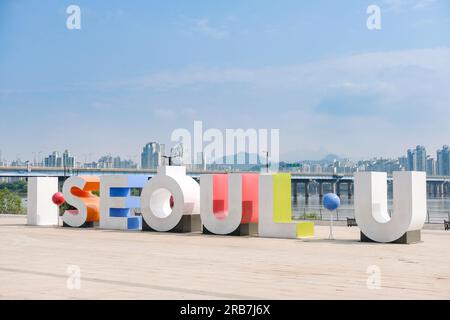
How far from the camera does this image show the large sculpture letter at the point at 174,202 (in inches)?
1007

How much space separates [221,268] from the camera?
14203mm

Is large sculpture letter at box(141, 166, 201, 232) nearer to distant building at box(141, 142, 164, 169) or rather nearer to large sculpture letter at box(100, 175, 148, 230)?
large sculpture letter at box(100, 175, 148, 230)

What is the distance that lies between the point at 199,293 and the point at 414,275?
5.10 m

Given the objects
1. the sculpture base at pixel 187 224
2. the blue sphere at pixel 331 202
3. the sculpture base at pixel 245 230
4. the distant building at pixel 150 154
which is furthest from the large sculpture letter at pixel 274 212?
the distant building at pixel 150 154

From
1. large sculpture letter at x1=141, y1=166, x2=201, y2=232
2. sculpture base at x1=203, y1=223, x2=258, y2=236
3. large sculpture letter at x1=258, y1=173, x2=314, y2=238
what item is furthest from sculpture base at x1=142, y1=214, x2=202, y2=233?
large sculpture letter at x1=258, y1=173, x2=314, y2=238

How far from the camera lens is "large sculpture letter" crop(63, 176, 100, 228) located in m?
29.2

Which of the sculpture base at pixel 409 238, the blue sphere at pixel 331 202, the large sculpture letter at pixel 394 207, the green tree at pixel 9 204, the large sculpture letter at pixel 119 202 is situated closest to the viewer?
the large sculpture letter at pixel 394 207

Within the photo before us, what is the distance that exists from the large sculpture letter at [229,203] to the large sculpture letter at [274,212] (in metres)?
0.86

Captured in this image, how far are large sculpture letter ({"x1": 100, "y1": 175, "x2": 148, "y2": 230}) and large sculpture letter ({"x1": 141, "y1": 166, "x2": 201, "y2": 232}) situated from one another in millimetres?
1343

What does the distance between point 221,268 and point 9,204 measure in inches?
1732

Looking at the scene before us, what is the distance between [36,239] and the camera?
22.8m

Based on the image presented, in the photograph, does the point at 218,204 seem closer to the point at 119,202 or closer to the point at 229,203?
the point at 229,203

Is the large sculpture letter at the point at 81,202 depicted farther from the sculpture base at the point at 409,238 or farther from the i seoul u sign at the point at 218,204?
the sculpture base at the point at 409,238

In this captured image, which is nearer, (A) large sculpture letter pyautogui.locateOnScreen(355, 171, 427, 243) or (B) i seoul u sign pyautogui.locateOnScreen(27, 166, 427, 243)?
(A) large sculpture letter pyautogui.locateOnScreen(355, 171, 427, 243)
